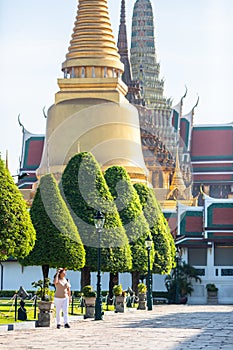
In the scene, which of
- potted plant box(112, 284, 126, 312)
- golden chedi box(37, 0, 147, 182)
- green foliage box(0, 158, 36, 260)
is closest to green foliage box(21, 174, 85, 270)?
potted plant box(112, 284, 126, 312)

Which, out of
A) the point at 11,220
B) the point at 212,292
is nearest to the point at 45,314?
the point at 11,220

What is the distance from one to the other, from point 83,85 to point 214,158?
2410 centimetres

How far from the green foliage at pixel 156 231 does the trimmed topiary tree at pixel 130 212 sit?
3.33 metres

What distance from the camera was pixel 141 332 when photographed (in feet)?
80.7

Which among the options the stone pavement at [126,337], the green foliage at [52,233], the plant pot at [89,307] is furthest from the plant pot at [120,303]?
the stone pavement at [126,337]

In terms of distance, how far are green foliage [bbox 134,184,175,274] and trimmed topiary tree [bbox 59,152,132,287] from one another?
33.9 feet

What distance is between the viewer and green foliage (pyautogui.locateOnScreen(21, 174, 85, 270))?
36.9m

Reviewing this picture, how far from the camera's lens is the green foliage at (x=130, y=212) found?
46156 mm

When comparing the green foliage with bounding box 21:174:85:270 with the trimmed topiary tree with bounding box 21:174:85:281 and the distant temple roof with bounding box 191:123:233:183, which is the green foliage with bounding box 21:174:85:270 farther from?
the distant temple roof with bounding box 191:123:233:183

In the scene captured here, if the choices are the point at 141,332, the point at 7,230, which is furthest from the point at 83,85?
the point at 141,332

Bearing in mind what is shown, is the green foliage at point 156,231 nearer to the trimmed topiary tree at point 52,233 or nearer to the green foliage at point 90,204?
the green foliage at point 90,204

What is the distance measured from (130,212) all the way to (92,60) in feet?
114

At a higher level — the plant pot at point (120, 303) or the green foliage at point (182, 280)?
the green foliage at point (182, 280)

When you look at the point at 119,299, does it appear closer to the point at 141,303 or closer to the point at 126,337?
the point at 141,303
